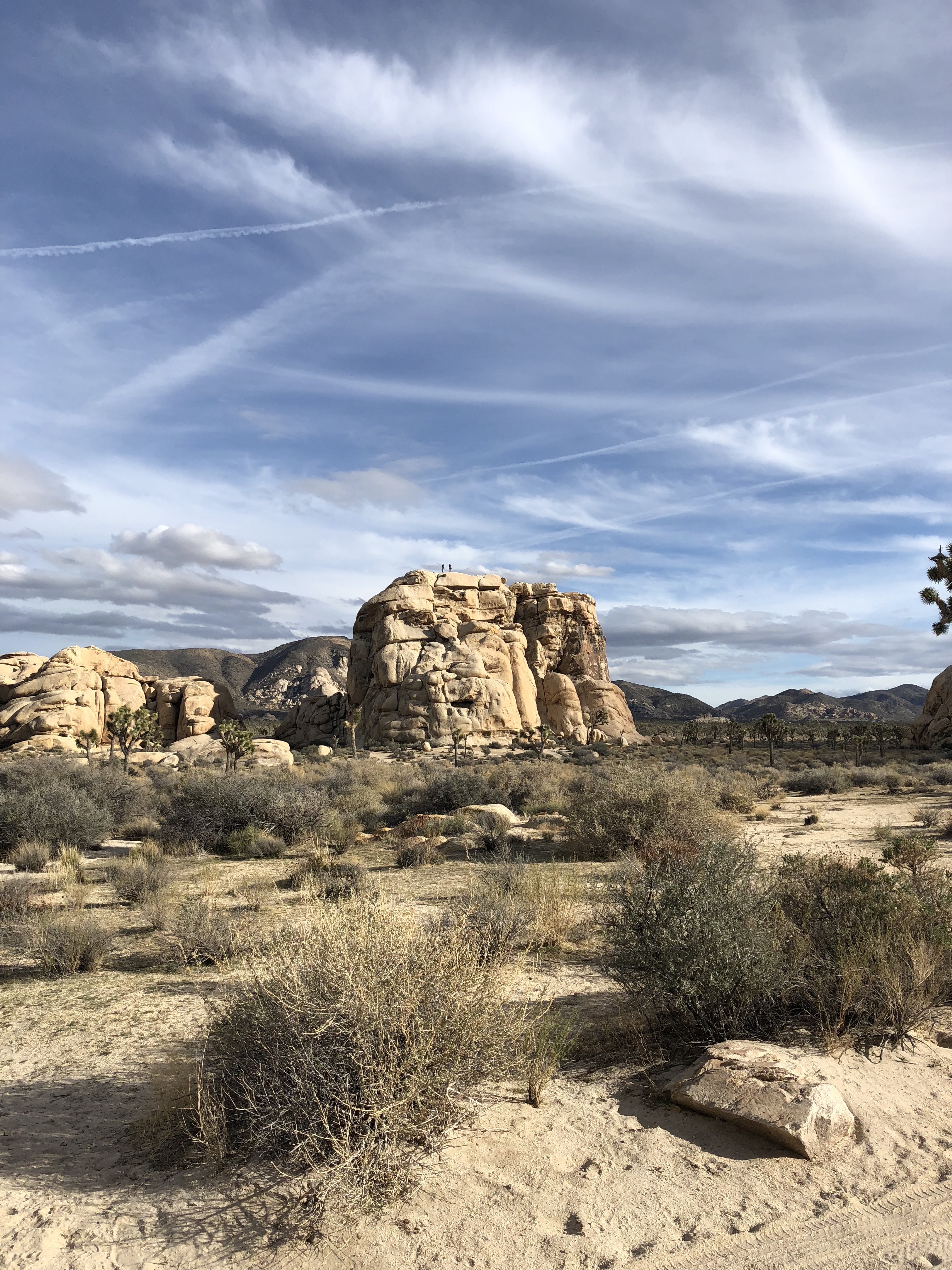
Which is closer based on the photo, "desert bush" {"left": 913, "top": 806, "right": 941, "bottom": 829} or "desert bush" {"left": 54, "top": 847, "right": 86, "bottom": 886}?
"desert bush" {"left": 54, "top": 847, "right": 86, "bottom": 886}

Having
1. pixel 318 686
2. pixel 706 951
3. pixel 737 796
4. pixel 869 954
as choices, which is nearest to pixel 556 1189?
pixel 706 951

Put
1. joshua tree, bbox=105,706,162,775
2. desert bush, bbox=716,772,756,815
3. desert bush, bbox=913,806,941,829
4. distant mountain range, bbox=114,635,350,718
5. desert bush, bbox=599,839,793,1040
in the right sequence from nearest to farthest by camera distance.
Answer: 1. desert bush, bbox=599,839,793,1040
2. desert bush, bbox=913,806,941,829
3. desert bush, bbox=716,772,756,815
4. joshua tree, bbox=105,706,162,775
5. distant mountain range, bbox=114,635,350,718

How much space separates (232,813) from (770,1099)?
1302 centimetres

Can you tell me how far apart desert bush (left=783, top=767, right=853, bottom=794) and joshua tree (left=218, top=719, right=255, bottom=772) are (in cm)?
1997

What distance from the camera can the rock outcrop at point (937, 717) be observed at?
48.1 meters

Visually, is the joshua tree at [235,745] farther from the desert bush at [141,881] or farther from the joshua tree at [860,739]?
the joshua tree at [860,739]

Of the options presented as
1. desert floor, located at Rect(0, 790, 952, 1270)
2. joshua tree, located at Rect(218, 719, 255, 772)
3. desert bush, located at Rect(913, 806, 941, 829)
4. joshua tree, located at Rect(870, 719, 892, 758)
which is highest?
joshua tree, located at Rect(870, 719, 892, 758)

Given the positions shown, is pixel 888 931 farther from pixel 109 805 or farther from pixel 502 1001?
pixel 109 805

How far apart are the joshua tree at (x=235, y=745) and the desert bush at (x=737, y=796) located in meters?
17.7

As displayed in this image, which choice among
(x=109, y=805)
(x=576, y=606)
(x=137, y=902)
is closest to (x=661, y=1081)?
(x=137, y=902)

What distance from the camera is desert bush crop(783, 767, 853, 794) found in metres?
24.8

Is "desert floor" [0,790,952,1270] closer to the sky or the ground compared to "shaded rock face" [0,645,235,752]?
closer to the ground

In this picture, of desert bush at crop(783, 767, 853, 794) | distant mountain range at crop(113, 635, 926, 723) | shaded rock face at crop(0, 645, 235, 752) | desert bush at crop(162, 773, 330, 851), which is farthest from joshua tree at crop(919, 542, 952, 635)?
distant mountain range at crop(113, 635, 926, 723)

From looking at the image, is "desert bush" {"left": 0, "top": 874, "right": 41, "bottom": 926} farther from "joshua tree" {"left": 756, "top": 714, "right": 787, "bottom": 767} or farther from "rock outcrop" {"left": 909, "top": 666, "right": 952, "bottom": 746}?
"rock outcrop" {"left": 909, "top": 666, "right": 952, "bottom": 746}
